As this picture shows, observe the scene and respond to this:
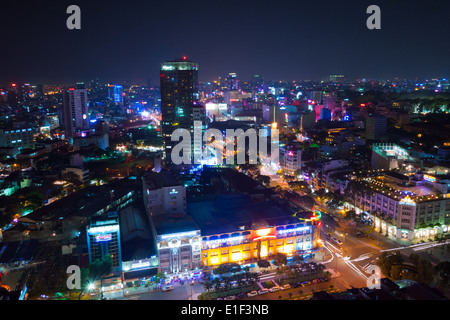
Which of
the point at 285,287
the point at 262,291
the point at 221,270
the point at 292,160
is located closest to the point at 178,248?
the point at 221,270

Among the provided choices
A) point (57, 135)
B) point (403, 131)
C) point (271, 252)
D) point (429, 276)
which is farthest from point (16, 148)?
point (403, 131)

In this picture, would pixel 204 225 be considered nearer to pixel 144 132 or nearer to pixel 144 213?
pixel 144 213

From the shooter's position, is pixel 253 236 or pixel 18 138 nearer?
pixel 253 236

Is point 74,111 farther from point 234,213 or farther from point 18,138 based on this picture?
point 234,213

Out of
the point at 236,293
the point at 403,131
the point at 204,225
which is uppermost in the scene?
the point at 403,131

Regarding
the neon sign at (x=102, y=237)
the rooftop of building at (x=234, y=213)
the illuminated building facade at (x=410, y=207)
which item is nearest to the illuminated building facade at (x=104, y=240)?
the neon sign at (x=102, y=237)

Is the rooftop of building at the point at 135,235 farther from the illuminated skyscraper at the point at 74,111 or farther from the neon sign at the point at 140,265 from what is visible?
the illuminated skyscraper at the point at 74,111

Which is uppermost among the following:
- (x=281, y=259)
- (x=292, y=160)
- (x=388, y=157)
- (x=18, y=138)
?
(x=18, y=138)
